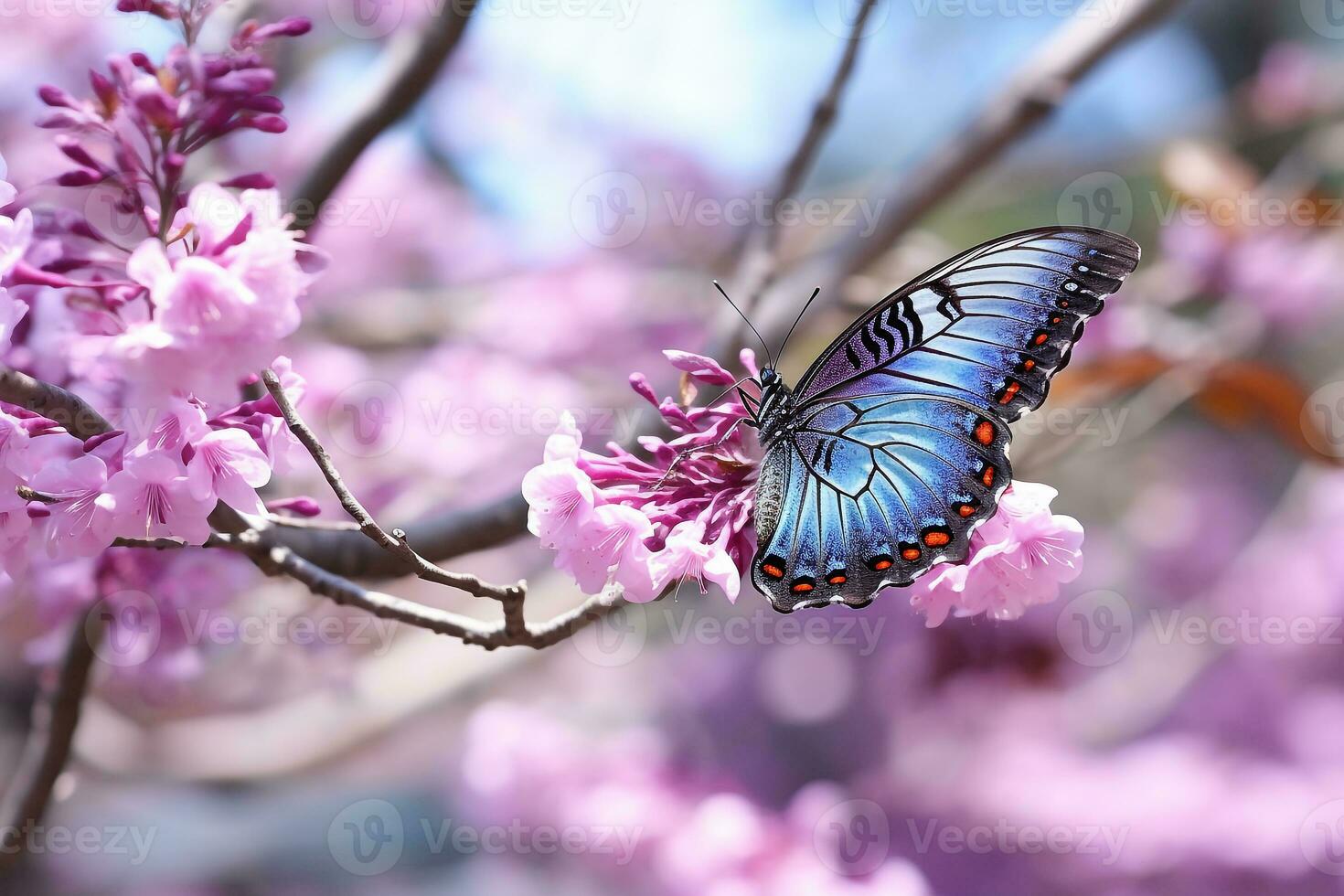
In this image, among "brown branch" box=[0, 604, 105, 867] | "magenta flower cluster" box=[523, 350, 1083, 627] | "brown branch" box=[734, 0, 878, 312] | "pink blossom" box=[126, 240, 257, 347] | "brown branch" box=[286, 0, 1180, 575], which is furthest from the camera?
"brown branch" box=[286, 0, 1180, 575]

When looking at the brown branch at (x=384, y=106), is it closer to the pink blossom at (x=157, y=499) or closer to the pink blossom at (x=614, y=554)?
the pink blossom at (x=157, y=499)

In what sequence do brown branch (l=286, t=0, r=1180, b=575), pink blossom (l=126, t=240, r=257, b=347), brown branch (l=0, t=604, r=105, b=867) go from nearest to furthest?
pink blossom (l=126, t=240, r=257, b=347)
brown branch (l=0, t=604, r=105, b=867)
brown branch (l=286, t=0, r=1180, b=575)

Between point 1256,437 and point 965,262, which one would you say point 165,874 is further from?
point 1256,437

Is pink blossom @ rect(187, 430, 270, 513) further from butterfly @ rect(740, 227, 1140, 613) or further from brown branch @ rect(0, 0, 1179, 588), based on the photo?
brown branch @ rect(0, 0, 1179, 588)

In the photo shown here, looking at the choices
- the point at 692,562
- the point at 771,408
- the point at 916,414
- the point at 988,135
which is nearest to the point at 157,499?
the point at 692,562

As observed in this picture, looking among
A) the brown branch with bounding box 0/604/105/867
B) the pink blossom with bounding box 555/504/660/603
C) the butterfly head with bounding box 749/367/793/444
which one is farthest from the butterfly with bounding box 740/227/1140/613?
the brown branch with bounding box 0/604/105/867

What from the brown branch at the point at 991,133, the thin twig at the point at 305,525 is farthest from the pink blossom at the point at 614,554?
the brown branch at the point at 991,133

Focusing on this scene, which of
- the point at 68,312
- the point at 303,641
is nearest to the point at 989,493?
the point at 68,312
